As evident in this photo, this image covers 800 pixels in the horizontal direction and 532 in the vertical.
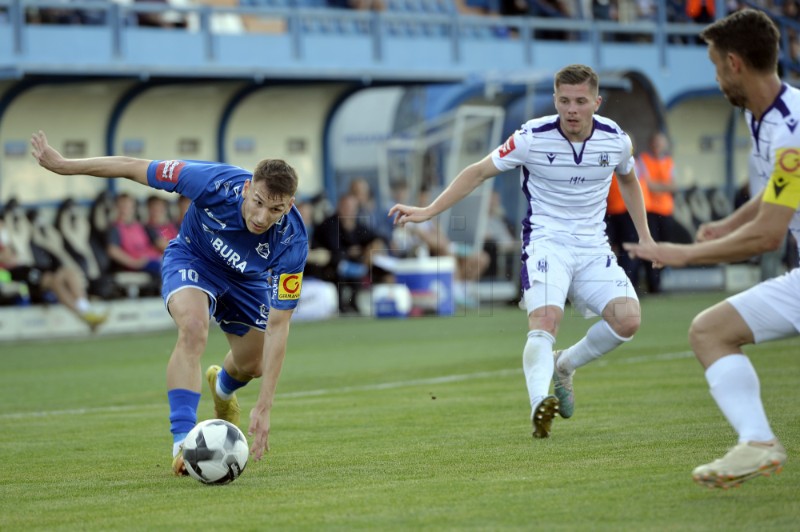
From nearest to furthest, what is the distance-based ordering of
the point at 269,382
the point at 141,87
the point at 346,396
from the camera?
the point at 269,382 → the point at 346,396 → the point at 141,87

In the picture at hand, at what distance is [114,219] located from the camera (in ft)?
70.4

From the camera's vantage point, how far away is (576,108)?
8734mm

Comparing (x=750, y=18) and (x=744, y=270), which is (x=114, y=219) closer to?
(x=744, y=270)

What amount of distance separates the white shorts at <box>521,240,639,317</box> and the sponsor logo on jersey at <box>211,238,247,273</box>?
6.32ft

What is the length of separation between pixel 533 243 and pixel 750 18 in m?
3.37

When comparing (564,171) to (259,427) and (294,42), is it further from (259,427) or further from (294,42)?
(294,42)

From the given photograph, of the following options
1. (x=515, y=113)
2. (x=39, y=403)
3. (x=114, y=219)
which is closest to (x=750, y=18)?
(x=39, y=403)

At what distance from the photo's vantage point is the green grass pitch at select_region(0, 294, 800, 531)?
5.93 meters

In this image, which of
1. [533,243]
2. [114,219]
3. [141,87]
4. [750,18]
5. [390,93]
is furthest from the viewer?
[390,93]

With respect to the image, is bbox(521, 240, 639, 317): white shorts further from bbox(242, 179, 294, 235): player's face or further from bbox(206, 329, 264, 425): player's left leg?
bbox(242, 179, 294, 235): player's face

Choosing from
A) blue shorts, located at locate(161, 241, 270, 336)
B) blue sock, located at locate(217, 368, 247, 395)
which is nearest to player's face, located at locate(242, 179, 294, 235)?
blue shorts, located at locate(161, 241, 270, 336)

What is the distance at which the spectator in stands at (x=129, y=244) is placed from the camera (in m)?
21.0

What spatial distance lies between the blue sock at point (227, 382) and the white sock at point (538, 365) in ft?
6.24

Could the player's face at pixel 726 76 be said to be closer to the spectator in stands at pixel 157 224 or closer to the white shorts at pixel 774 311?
the white shorts at pixel 774 311
